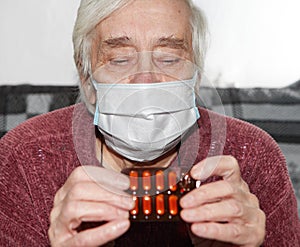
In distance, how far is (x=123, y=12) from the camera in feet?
3.13

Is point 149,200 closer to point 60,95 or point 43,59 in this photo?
point 60,95

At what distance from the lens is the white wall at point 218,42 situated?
154cm

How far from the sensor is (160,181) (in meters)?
0.77

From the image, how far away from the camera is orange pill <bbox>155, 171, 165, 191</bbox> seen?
76 centimetres

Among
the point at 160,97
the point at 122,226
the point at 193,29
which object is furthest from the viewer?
the point at 193,29

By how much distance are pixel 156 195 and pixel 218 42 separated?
88 cm

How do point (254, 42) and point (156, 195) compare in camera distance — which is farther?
point (254, 42)

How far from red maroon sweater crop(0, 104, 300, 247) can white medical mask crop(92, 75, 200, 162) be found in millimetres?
37

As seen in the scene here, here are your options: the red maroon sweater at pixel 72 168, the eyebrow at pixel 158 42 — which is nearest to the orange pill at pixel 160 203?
the red maroon sweater at pixel 72 168

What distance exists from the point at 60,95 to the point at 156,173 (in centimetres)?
66

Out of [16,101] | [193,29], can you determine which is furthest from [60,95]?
[193,29]

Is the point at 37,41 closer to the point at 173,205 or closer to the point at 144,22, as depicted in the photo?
the point at 144,22

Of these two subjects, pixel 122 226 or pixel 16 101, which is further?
pixel 16 101

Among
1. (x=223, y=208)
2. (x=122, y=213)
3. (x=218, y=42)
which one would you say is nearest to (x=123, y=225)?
(x=122, y=213)
